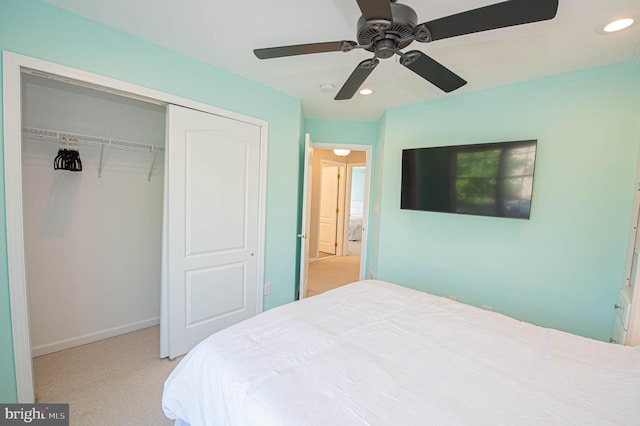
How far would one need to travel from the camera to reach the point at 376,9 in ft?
3.33

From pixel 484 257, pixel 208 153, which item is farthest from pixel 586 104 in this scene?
pixel 208 153

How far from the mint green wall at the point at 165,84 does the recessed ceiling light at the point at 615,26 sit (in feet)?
7.57

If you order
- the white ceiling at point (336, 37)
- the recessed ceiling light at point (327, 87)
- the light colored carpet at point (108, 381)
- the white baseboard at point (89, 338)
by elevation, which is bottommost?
the light colored carpet at point (108, 381)

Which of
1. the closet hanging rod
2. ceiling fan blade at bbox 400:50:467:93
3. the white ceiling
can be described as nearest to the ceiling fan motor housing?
ceiling fan blade at bbox 400:50:467:93

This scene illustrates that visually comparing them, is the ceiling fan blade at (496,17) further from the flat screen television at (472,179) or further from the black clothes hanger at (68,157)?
the black clothes hanger at (68,157)

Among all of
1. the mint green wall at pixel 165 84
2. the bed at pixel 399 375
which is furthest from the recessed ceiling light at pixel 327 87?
the bed at pixel 399 375

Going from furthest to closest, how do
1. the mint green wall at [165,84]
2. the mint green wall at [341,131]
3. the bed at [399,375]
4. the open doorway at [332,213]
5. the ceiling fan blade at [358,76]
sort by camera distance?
the open doorway at [332,213], the mint green wall at [341,131], the mint green wall at [165,84], the ceiling fan blade at [358,76], the bed at [399,375]

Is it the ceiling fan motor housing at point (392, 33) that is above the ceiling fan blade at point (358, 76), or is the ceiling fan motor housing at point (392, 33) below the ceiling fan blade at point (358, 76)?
above

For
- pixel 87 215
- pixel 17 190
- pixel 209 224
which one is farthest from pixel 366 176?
pixel 17 190

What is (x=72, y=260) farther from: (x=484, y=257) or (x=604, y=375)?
(x=484, y=257)

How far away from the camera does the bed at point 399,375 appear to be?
2.87 feet

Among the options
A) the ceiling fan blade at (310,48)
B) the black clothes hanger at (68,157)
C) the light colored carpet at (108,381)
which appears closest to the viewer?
the ceiling fan blade at (310,48)

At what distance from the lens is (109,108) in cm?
243

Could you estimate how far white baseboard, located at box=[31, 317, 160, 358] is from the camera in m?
2.23
